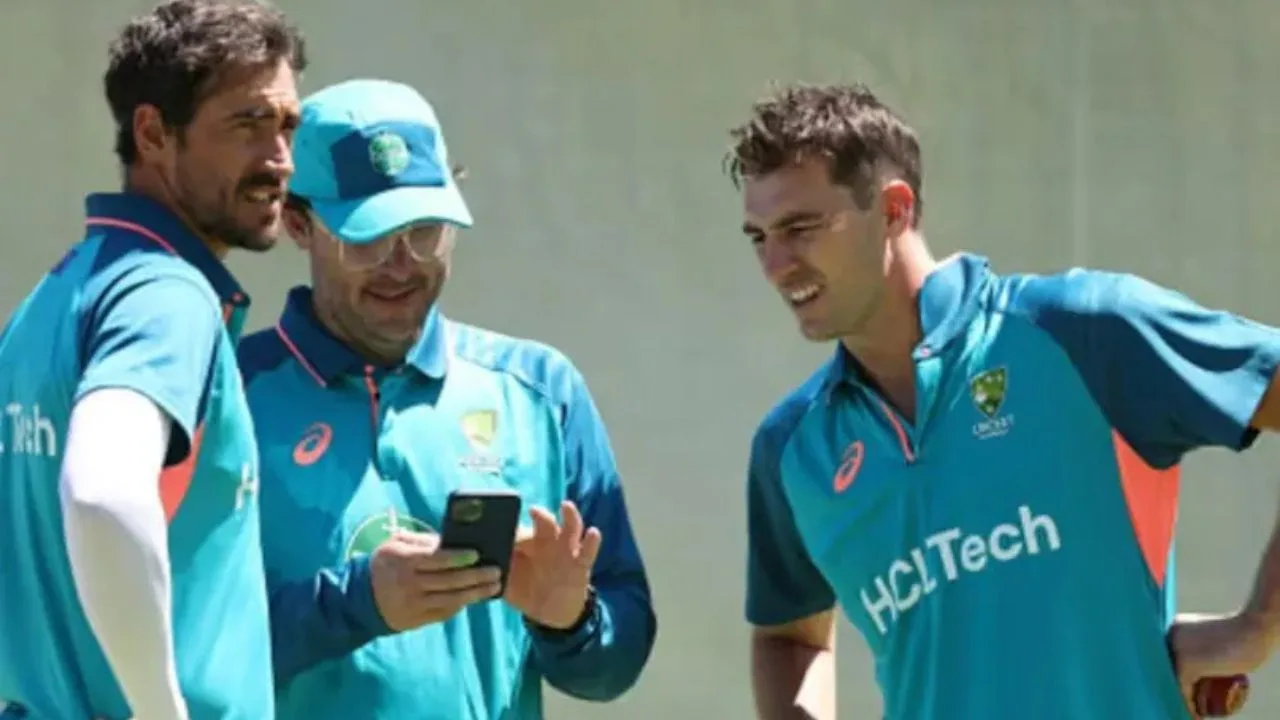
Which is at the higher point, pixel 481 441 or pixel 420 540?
pixel 481 441

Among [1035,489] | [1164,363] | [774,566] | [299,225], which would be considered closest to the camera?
[1164,363]

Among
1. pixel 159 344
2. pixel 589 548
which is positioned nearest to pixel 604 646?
pixel 589 548

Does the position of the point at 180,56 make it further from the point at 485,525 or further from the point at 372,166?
the point at 485,525

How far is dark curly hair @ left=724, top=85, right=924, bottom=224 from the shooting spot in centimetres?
277

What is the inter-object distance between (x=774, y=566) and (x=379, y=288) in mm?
670

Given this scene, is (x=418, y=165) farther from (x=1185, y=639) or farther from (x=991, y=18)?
(x=991, y=18)

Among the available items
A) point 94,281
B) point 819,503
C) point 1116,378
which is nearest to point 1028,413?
point 1116,378

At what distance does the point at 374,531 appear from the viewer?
276 centimetres

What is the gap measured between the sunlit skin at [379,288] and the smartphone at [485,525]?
0.36 m

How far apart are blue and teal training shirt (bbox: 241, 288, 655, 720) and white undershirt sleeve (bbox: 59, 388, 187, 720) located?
2.27ft

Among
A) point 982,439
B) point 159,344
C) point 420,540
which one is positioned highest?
point 159,344

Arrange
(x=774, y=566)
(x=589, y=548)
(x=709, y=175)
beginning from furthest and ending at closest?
1. (x=709, y=175)
2. (x=774, y=566)
3. (x=589, y=548)

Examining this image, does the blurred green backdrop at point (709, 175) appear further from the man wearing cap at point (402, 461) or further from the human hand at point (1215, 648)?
the human hand at point (1215, 648)

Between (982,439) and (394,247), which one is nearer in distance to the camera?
(982,439)
